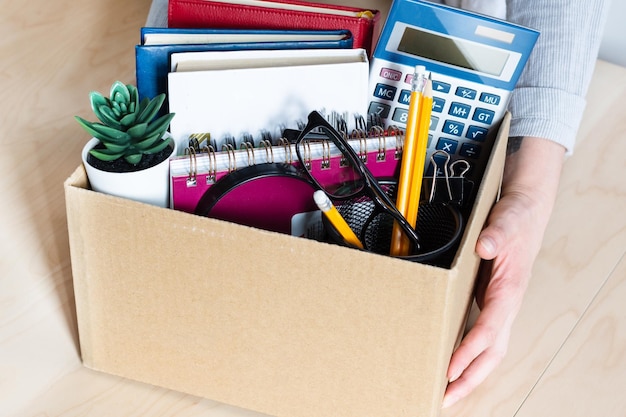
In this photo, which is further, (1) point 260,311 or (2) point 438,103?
(2) point 438,103

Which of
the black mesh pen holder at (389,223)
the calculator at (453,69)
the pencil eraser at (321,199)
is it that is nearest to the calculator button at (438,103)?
the calculator at (453,69)

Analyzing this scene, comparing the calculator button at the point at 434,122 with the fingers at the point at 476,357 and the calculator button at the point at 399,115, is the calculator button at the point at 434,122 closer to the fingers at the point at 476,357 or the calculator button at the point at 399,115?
the calculator button at the point at 399,115

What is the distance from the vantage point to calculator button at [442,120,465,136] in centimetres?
74

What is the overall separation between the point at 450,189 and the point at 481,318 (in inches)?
5.0

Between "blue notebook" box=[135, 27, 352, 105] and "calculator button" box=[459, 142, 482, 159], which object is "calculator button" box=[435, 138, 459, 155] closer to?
"calculator button" box=[459, 142, 482, 159]

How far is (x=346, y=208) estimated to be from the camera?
0.67 metres

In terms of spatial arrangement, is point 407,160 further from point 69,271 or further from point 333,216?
point 69,271

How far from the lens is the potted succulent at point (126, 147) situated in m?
0.59

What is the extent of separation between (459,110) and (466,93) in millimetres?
17

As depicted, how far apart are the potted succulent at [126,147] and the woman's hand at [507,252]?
27cm

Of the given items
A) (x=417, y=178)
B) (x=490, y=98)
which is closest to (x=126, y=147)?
(x=417, y=178)

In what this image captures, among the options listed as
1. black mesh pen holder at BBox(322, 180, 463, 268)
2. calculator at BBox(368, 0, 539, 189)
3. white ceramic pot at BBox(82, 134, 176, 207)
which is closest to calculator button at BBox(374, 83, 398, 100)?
calculator at BBox(368, 0, 539, 189)

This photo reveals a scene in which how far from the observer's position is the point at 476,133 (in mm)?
745

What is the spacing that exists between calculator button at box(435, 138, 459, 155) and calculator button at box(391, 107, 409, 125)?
41 millimetres
